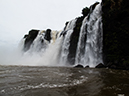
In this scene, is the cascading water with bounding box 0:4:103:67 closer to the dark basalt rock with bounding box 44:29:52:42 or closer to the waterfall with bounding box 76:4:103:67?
the waterfall with bounding box 76:4:103:67

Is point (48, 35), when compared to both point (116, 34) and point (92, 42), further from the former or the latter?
point (116, 34)

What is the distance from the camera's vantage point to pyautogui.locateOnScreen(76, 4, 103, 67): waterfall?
1734 cm

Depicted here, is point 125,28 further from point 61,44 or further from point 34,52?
point 34,52

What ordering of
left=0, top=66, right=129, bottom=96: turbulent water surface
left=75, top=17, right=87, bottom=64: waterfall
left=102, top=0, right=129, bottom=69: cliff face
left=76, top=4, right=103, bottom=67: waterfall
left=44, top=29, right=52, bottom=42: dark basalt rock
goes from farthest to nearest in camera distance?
left=44, top=29, right=52, bottom=42: dark basalt rock
left=75, top=17, right=87, bottom=64: waterfall
left=76, top=4, right=103, bottom=67: waterfall
left=102, top=0, right=129, bottom=69: cliff face
left=0, top=66, right=129, bottom=96: turbulent water surface

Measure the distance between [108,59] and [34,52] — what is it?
23934 millimetres

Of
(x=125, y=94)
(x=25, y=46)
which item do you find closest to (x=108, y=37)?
(x=125, y=94)

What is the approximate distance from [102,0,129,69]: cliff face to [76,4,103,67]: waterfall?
3.08ft

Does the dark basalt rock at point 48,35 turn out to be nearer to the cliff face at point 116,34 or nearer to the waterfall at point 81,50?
the waterfall at point 81,50

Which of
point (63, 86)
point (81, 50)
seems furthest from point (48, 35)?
point (63, 86)

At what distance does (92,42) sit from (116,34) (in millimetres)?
3973

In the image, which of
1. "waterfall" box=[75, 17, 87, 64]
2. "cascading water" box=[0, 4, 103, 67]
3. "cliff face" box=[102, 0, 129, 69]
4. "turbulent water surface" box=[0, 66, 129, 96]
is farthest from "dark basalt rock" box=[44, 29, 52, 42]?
"turbulent water surface" box=[0, 66, 129, 96]

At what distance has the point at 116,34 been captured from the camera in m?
16.8

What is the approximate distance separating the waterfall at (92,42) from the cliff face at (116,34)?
94cm

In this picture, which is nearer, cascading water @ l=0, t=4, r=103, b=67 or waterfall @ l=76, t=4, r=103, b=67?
waterfall @ l=76, t=4, r=103, b=67
